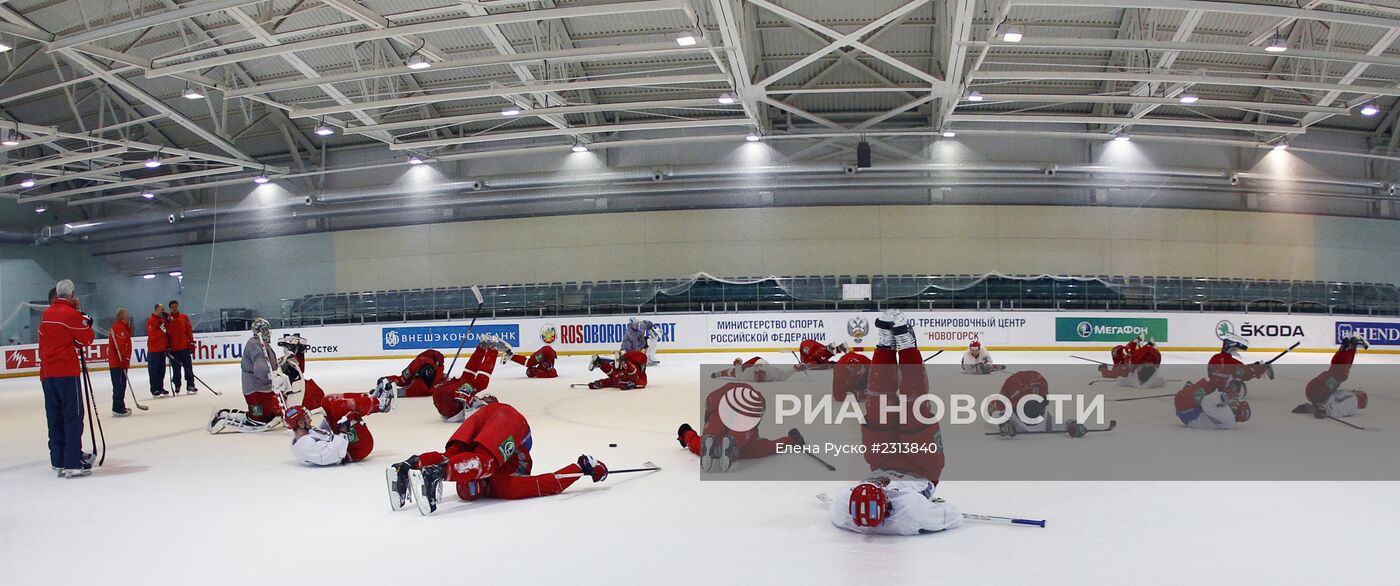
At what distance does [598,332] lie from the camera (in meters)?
24.7

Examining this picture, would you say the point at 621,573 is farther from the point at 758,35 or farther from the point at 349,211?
the point at 349,211

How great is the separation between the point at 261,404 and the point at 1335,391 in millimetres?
12215

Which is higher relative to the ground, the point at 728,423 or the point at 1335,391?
the point at 728,423

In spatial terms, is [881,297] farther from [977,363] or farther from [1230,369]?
[1230,369]

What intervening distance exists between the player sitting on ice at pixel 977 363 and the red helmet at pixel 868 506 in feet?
32.1

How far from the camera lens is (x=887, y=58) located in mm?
19031

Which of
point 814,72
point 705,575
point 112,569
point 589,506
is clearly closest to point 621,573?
point 705,575

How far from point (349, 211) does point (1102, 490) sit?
29187 millimetres

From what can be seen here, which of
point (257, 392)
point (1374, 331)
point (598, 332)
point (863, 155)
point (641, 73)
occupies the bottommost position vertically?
point (1374, 331)

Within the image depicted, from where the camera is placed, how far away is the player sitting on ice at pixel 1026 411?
8.44 meters

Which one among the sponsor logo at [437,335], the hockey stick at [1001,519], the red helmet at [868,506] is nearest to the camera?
the red helmet at [868,506]

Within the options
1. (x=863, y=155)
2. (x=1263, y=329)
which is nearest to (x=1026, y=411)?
(x=1263, y=329)

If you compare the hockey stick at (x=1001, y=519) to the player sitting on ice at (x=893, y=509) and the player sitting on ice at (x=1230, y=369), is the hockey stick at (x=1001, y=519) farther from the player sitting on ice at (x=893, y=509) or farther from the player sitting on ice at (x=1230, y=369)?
the player sitting on ice at (x=1230, y=369)

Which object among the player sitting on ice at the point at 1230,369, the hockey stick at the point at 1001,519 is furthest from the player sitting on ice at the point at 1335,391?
the hockey stick at the point at 1001,519
